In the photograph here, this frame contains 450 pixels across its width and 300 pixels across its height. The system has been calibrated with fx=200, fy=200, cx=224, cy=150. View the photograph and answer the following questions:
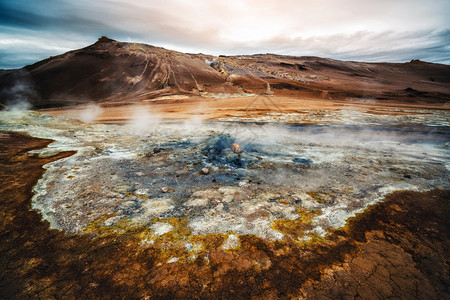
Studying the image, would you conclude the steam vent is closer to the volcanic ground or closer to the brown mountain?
the volcanic ground

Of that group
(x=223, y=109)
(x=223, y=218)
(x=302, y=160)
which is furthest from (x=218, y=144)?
(x=223, y=109)

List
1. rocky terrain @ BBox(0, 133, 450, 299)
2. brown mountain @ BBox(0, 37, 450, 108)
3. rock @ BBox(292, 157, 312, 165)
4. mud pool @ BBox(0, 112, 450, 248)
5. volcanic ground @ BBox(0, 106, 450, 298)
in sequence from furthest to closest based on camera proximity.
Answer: brown mountain @ BBox(0, 37, 450, 108)
rock @ BBox(292, 157, 312, 165)
mud pool @ BBox(0, 112, 450, 248)
volcanic ground @ BBox(0, 106, 450, 298)
rocky terrain @ BBox(0, 133, 450, 299)

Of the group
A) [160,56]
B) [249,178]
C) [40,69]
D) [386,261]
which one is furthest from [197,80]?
[386,261]

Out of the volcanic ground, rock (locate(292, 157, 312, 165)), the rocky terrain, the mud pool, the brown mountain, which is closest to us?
the rocky terrain

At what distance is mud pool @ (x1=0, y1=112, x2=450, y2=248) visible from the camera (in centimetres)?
341

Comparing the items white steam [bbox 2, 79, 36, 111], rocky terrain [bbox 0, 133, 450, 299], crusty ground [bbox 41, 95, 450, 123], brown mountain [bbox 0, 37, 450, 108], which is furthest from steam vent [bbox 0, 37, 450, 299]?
white steam [bbox 2, 79, 36, 111]

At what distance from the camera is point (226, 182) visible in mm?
4957

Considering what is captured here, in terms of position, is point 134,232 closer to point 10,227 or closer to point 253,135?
point 10,227

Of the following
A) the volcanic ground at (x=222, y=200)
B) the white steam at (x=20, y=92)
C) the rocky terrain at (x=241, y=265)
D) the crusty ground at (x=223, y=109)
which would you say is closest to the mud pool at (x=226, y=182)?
the volcanic ground at (x=222, y=200)

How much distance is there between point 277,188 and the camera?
15.1 ft

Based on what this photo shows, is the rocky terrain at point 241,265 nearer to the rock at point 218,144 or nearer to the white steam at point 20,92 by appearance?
the rock at point 218,144

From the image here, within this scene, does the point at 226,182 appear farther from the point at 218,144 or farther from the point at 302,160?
the point at 302,160

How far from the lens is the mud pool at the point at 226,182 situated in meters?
3.41

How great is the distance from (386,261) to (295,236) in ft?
3.79
